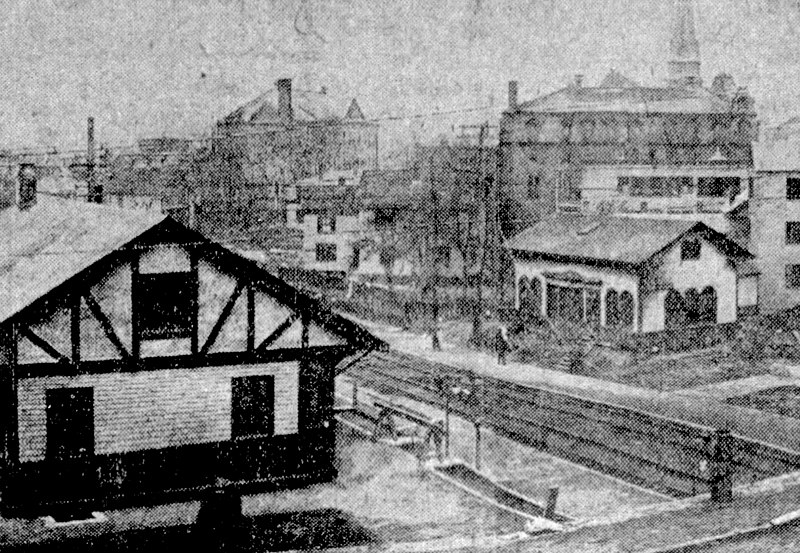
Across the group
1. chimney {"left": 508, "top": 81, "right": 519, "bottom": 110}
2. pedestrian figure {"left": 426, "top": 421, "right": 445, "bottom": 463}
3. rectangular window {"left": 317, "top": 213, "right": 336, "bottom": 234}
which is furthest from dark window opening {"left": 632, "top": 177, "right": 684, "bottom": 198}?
pedestrian figure {"left": 426, "top": 421, "right": 445, "bottom": 463}

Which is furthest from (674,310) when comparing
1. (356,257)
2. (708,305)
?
(356,257)

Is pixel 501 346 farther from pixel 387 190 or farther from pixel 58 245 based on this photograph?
pixel 58 245

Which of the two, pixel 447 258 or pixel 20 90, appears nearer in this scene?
pixel 20 90

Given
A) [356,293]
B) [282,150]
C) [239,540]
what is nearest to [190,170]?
[282,150]

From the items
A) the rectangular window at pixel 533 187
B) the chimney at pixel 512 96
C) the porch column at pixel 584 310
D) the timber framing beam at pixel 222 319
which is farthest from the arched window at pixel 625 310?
→ the timber framing beam at pixel 222 319

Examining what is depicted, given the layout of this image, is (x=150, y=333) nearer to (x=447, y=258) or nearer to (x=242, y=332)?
(x=242, y=332)

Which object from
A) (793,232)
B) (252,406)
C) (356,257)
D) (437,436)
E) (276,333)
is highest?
(793,232)
